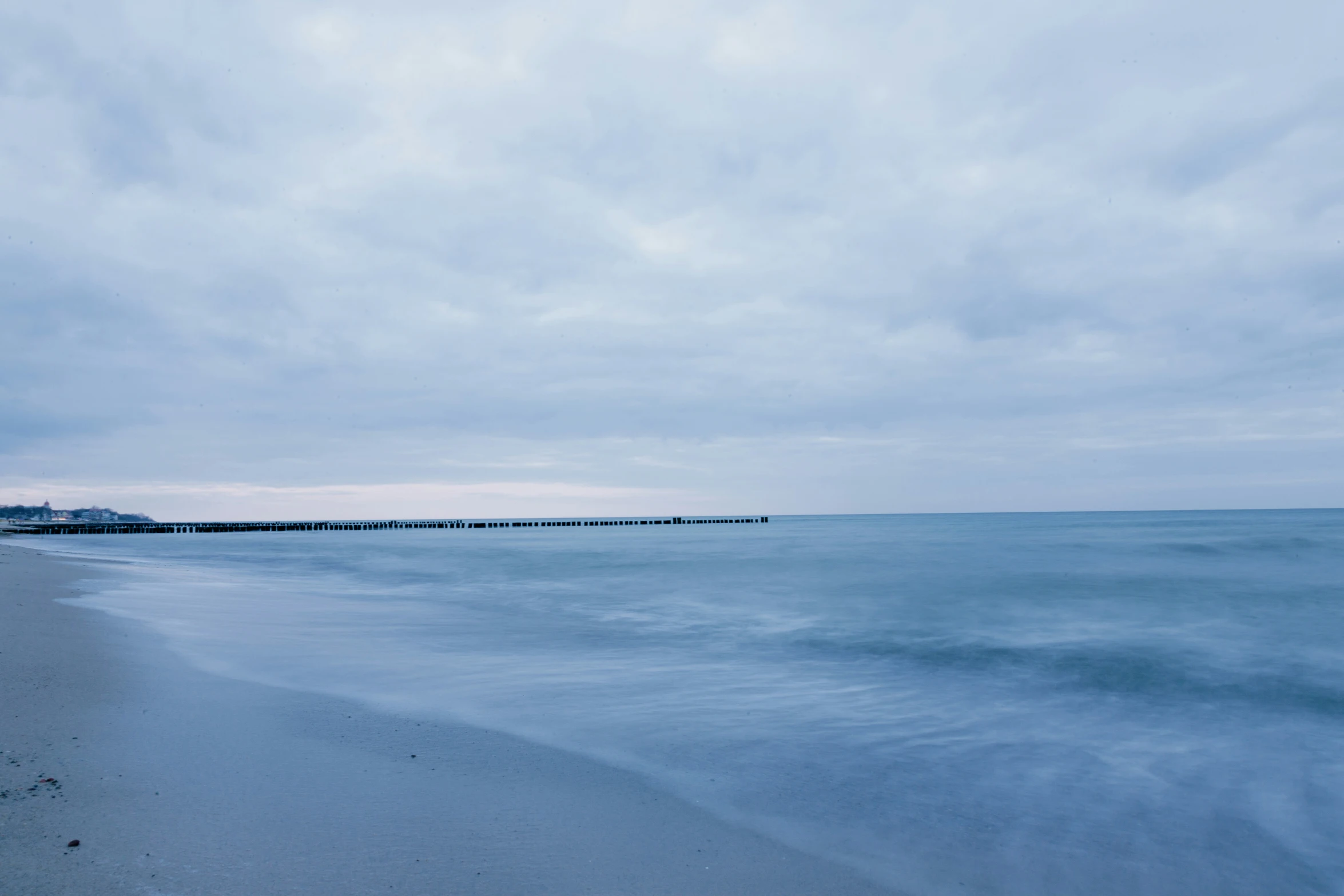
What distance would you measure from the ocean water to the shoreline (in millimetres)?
693

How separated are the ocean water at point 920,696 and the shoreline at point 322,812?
0.69 meters

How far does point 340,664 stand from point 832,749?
773cm

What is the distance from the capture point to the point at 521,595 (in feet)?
91.2

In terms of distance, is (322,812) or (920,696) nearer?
(322,812)

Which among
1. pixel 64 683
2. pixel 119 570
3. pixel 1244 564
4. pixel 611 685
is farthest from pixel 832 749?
pixel 1244 564

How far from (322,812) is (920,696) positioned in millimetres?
8706

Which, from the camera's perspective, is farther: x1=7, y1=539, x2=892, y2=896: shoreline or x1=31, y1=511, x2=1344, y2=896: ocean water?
x1=31, y1=511, x2=1344, y2=896: ocean water

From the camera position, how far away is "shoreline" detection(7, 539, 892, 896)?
442cm

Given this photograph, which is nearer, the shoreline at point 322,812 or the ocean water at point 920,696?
the shoreline at point 322,812

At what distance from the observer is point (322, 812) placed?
537 centimetres

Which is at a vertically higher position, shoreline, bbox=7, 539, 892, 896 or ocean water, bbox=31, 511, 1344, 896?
shoreline, bbox=7, 539, 892, 896

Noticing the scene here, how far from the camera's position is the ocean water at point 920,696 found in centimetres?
595

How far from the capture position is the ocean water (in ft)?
19.5

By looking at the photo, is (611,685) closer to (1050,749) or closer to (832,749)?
(832,749)
